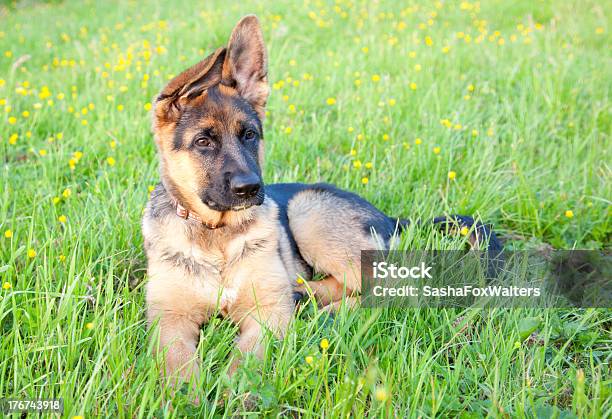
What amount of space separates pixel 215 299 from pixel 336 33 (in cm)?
615

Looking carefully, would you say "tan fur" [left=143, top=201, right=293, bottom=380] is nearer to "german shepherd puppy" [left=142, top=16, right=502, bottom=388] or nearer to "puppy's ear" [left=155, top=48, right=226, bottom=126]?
"german shepherd puppy" [left=142, top=16, right=502, bottom=388]

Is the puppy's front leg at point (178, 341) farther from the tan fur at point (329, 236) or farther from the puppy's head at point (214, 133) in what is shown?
the tan fur at point (329, 236)

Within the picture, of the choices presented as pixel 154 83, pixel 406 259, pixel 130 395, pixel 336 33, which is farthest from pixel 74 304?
pixel 336 33

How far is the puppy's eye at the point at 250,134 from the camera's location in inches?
127

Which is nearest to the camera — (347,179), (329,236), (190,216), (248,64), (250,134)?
(190,216)

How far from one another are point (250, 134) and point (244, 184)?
49cm

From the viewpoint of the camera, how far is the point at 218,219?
3.15 metres

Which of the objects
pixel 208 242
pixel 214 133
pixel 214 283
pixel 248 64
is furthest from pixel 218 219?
pixel 248 64

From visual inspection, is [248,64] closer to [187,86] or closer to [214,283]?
[187,86]

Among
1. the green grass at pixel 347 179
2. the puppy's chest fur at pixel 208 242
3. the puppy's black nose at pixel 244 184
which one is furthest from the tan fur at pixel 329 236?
the puppy's black nose at pixel 244 184

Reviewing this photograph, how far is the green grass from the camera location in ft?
7.70

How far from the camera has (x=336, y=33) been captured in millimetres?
8195

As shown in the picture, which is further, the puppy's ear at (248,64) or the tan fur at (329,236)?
the tan fur at (329,236)

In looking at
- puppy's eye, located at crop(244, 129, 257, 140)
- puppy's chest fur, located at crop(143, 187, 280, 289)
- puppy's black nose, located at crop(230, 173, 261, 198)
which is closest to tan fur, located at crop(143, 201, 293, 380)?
puppy's chest fur, located at crop(143, 187, 280, 289)
